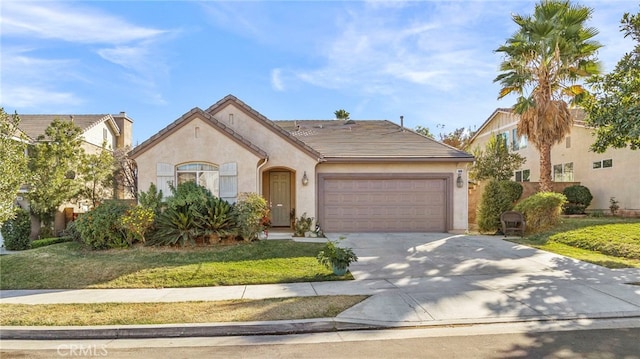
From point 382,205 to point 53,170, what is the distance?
13.6 m

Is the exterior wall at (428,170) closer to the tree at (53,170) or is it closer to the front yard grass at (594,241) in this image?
the front yard grass at (594,241)

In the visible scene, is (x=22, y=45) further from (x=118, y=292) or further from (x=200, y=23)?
(x=118, y=292)

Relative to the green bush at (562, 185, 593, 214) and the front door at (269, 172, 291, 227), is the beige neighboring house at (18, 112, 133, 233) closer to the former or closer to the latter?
the front door at (269, 172, 291, 227)

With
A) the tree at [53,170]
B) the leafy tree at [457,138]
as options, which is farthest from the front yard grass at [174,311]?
the leafy tree at [457,138]

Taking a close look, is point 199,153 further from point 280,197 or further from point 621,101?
point 621,101

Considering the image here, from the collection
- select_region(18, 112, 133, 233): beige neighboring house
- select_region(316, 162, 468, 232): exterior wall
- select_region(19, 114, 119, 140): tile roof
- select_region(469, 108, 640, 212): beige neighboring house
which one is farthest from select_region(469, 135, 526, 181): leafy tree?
select_region(19, 114, 119, 140): tile roof

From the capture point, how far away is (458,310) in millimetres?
6438

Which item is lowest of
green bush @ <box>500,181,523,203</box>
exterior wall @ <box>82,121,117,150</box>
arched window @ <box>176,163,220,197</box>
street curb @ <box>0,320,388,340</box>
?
street curb @ <box>0,320,388,340</box>

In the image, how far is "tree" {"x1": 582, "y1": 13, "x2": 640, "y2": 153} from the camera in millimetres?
9156

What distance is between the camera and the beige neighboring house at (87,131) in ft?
58.3

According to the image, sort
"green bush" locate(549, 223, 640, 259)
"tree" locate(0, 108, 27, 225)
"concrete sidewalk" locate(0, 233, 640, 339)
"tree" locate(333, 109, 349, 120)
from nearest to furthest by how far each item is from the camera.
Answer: "concrete sidewalk" locate(0, 233, 640, 339) < "tree" locate(0, 108, 27, 225) < "green bush" locate(549, 223, 640, 259) < "tree" locate(333, 109, 349, 120)

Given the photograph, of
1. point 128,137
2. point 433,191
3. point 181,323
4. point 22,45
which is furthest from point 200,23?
point 128,137

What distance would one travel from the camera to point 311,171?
14.8 metres

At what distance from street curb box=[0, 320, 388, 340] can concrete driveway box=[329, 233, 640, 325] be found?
1.57 feet
